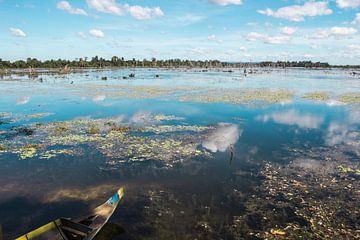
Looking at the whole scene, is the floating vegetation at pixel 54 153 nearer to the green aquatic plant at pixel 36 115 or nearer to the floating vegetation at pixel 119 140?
the floating vegetation at pixel 119 140

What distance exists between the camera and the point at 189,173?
15.6 m

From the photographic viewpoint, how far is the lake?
11094 millimetres

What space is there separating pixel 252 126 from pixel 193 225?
16.3 m

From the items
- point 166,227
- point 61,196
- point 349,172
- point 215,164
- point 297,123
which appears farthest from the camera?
point 297,123

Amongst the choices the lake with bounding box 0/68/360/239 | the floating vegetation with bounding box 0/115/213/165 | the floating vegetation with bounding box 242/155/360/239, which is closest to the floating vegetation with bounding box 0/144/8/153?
the lake with bounding box 0/68/360/239

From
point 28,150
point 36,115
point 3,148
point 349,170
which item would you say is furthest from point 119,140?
point 36,115

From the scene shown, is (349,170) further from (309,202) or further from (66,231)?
(66,231)

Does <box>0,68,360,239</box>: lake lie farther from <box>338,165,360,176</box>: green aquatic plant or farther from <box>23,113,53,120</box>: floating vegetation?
<box>23,113,53,120</box>: floating vegetation

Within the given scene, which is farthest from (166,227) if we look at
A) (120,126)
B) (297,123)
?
(297,123)

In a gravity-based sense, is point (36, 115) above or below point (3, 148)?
above

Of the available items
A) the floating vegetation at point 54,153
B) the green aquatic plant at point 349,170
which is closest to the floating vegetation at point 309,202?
the green aquatic plant at point 349,170

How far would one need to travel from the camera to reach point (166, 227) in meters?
10.9

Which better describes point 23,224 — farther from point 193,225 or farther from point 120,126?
point 120,126

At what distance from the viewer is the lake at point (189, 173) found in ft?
36.4
